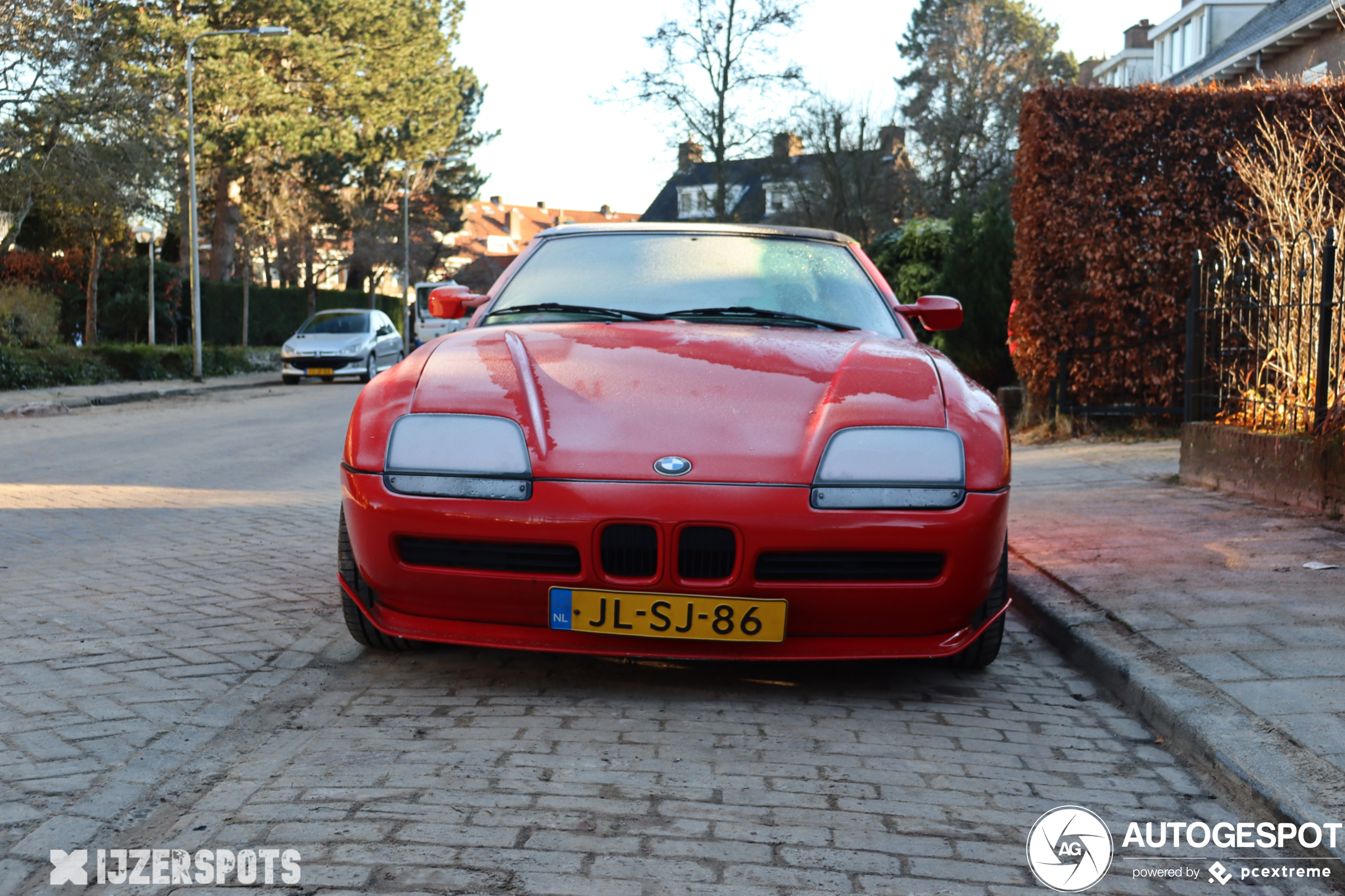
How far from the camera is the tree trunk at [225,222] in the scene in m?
36.2

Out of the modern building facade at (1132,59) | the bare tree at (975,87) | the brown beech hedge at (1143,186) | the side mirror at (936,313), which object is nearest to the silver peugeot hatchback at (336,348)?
the bare tree at (975,87)

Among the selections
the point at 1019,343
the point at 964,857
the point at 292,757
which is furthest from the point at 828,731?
the point at 1019,343

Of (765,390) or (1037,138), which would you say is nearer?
(765,390)

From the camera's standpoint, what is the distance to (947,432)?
3.55 m

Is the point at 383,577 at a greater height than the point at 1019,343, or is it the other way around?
the point at 1019,343

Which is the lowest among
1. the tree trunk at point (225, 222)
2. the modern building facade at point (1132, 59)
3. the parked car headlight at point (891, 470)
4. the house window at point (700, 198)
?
the parked car headlight at point (891, 470)

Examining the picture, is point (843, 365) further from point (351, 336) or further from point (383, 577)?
point (351, 336)

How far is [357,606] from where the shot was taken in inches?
150

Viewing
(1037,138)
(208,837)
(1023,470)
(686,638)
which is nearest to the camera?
(208,837)

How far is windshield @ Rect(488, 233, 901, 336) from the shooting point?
15.0 ft

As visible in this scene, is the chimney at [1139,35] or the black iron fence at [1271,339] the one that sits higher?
the chimney at [1139,35]

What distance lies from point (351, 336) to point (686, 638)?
23.5 metres

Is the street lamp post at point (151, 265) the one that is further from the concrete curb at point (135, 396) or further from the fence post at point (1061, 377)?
the fence post at point (1061, 377)
